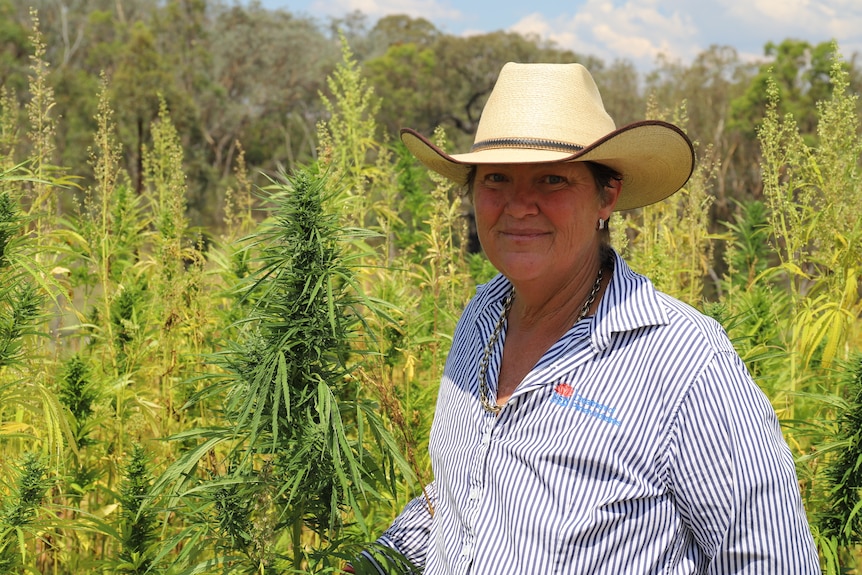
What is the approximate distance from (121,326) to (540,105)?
6.39ft

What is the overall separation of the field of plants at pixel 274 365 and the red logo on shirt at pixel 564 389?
445mm

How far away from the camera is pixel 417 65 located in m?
24.2

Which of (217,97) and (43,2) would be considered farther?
(43,2)

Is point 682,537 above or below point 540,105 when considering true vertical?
below

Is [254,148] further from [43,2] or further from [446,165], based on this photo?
[446,165]

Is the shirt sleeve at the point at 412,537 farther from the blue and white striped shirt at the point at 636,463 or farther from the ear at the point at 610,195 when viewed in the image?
the ear at the point at 610,195

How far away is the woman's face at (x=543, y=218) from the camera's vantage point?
1.60 meters

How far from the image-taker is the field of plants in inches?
69.2

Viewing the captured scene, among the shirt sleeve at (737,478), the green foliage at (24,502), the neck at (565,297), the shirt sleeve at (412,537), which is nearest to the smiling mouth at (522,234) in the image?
the neck at (565,297)

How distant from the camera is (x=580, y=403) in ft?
4.84

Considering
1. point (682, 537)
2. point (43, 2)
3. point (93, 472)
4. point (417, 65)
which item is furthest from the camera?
point (43, 2)

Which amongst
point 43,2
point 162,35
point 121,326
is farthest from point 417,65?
point 121,326

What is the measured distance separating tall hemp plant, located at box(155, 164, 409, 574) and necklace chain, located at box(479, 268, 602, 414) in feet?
0.90

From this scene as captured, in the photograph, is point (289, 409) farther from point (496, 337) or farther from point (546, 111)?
point (546, 111)
